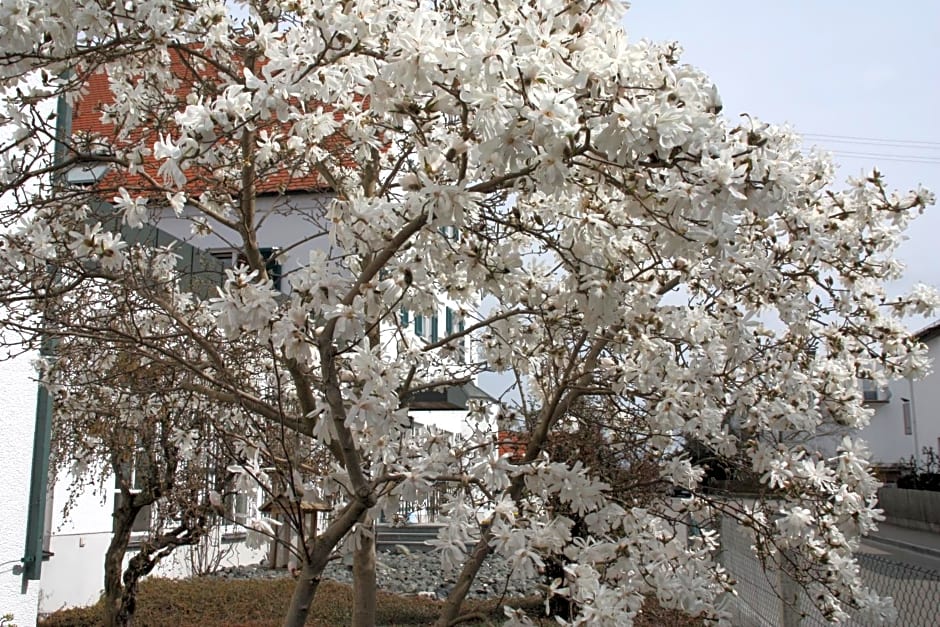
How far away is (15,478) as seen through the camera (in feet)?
23.7

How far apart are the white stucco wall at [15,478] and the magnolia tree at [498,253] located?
7.36 feet

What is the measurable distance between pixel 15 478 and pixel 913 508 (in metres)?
23.8

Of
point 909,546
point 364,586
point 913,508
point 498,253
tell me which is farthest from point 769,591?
point 913,508

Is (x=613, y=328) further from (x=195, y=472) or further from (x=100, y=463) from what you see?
(x=100, y=463)

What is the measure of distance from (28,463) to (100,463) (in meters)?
1.76

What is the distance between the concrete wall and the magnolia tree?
65.9 feet

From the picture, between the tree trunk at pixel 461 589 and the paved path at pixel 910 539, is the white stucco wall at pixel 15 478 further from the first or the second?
the paved path at pixel 910 539

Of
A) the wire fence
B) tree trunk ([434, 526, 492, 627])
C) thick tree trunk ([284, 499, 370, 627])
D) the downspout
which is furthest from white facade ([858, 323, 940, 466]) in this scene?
thick tree trunk ([284, 499, 370, 627])

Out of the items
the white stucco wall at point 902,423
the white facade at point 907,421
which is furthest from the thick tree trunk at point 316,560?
the white stucco wall at point 902,423

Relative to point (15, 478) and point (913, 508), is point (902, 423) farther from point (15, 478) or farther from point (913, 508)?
point (15, 478)

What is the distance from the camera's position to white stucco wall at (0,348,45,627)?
23.2 feet

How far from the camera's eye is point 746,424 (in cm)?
484

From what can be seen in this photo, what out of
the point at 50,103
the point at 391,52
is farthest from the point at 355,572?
the point at 50,103

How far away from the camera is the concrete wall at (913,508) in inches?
904
